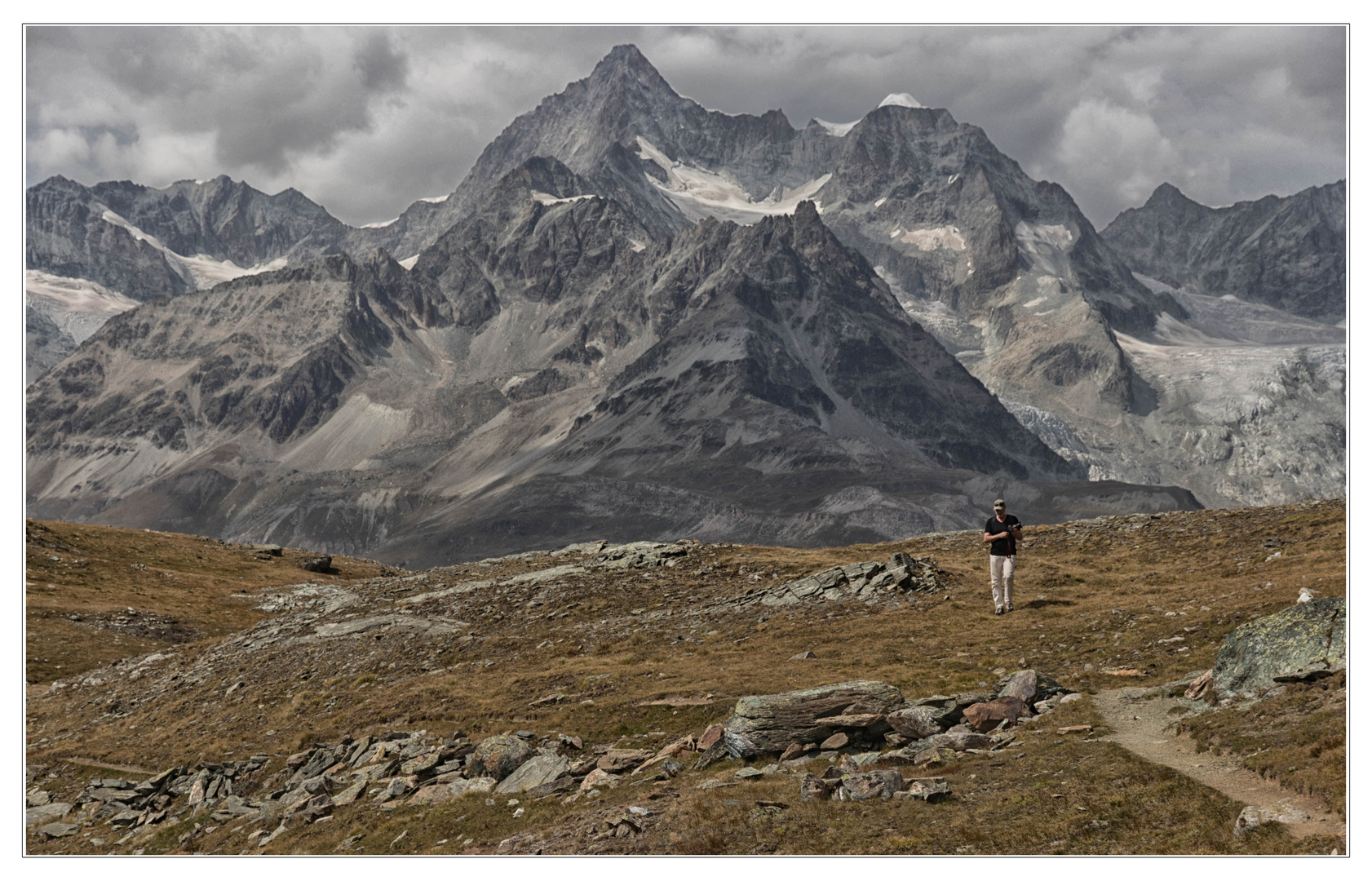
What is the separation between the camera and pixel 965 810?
66.5 ft

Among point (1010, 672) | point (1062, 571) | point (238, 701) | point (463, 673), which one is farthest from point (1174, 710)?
point (238, 701)

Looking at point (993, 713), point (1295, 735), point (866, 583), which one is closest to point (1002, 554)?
point (866, 583)

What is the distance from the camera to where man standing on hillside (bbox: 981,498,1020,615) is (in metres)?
38.7

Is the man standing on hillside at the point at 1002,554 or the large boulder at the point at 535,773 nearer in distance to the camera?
the large boulder at the point at 535,773

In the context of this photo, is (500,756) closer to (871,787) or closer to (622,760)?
(622,760)

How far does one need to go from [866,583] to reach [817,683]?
15978 mm

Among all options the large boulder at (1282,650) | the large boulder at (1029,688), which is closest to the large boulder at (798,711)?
the large boulder at (1029,688)

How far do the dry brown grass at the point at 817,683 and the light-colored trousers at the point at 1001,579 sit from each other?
0.83 meters

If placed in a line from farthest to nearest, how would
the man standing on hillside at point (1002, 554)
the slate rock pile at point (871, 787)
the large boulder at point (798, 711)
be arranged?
the man standing on hillside at point (1002, 554)
the large boulder at point (798, 711)
the slate rock pile at point (871, 787)

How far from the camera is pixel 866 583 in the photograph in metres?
47.3

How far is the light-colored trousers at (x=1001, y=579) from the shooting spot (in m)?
39.8

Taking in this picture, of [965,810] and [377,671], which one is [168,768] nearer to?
[377,671]

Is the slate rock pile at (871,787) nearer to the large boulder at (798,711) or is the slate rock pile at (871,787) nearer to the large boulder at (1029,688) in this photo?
the large boulder at (798,711)

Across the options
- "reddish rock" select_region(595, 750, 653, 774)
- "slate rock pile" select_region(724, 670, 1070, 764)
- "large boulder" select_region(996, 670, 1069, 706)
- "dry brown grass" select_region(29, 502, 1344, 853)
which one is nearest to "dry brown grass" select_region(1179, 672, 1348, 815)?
"dry brown grass" select_region(29, 502, 1344, 853)
